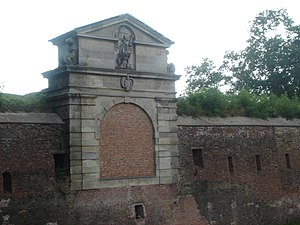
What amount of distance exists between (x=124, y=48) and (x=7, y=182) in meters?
5.86

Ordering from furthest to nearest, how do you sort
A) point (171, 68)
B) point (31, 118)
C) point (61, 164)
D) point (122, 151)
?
point (171, 68)
point (122, 151)
point (61, 164)
point (31, 118)

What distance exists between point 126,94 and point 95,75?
1294mm

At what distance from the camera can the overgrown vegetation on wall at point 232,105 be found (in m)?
19.0

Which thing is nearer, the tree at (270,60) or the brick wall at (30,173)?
the brick wall at (30,173)

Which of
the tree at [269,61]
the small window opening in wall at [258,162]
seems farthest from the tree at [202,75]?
the small window opening in wall at [258,162]

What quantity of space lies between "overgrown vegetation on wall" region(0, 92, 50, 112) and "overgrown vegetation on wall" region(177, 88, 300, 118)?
526cm

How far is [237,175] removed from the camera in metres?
18.9

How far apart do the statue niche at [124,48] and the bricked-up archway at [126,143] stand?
1.37 m

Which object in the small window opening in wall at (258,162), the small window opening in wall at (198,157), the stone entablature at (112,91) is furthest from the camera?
the small window opening in wall at (258,162)

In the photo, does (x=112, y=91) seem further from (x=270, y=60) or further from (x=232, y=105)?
(x=270, y=60)

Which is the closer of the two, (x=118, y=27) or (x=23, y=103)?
(x=23, y=103)

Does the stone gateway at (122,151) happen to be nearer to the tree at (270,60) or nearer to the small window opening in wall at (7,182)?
the small window opening in wall at (7,182)

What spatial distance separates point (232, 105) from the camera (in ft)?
67.2


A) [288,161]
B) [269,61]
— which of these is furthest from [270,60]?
[288,161]
